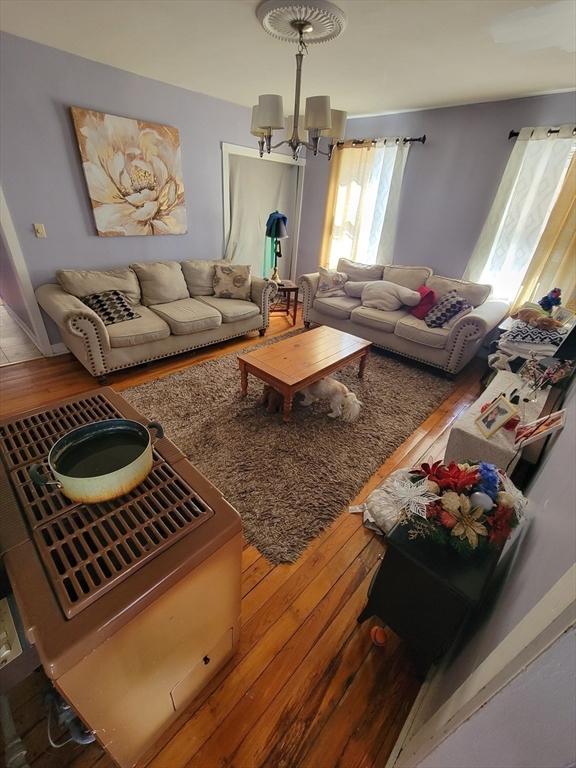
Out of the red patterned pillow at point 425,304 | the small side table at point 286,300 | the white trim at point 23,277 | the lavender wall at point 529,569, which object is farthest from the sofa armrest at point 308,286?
the lavender wall at point 529,569

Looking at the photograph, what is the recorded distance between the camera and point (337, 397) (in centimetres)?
245

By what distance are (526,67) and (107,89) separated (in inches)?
129

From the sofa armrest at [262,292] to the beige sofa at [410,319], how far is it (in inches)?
19.2

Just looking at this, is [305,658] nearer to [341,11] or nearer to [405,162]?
[341,11]

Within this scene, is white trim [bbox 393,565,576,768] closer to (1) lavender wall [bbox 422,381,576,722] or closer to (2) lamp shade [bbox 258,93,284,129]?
(1) lavender wall [bbox 422,381,576,722]

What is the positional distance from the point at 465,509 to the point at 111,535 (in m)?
0.94

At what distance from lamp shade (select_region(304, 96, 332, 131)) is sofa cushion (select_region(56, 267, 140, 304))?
2108 mm

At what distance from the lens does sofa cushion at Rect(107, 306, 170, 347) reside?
266 cm

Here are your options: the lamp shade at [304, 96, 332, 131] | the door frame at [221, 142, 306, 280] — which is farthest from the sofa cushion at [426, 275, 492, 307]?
the door frame at [221, 142, 306, 280]

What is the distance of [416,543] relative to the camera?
3.40 feet

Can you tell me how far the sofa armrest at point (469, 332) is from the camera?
294 centimetres

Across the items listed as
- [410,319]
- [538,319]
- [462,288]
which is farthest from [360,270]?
[538,319]

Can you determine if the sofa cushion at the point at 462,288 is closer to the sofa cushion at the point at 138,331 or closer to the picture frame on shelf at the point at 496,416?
the picture frame on shelf at the point at 496,416

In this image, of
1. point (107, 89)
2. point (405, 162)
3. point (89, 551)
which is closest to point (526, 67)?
point (405, 162)
